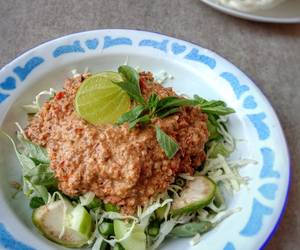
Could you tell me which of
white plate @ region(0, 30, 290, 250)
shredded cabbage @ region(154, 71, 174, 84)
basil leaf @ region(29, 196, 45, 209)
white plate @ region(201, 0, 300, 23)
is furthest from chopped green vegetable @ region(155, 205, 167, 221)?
white plate @ region(201, 0, 300, 23)

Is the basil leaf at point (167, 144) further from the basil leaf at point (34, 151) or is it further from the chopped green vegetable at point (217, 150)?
the basil leaf at point (34, 151)

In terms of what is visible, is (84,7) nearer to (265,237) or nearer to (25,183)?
(25,183)

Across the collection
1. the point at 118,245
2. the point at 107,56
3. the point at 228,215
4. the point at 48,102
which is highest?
the point at 107,56

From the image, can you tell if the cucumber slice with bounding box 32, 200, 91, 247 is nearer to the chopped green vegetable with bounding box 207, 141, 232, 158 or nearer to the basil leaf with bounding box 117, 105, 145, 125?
the basil leaf with bounding box 117, 105, 145, 125

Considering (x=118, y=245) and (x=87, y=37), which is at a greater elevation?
(x=87, y=37)

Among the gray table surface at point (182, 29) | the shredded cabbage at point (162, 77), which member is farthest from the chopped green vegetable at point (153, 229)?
the gray table surface at point (182, 29)

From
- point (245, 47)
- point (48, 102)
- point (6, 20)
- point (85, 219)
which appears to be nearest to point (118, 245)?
point (85, 219)
